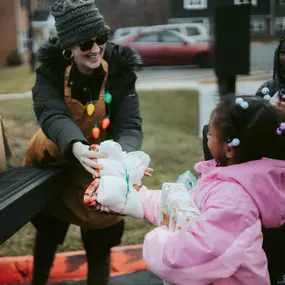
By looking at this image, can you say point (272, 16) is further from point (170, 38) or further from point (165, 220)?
point (165, 220)

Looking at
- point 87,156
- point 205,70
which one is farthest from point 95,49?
point 205,70

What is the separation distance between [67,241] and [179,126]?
243 cm

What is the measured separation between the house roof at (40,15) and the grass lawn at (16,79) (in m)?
0.35

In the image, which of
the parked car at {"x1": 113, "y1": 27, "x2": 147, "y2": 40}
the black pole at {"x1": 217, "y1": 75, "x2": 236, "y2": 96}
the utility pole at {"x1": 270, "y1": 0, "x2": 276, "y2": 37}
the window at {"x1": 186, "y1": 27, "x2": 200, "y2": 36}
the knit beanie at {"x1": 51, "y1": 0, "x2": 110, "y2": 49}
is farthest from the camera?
the window at {"x1": 186, "y1": 27, "x2": 200, "y2": 36}

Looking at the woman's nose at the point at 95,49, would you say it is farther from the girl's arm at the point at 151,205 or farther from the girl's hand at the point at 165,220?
the girl's hand at the point at 165,220

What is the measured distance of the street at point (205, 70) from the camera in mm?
3272

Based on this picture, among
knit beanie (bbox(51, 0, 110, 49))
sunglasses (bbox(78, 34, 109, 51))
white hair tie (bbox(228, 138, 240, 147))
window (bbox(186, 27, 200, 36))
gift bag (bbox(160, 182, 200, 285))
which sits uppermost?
knit beanie (bbox(51, 0, 110, 49))

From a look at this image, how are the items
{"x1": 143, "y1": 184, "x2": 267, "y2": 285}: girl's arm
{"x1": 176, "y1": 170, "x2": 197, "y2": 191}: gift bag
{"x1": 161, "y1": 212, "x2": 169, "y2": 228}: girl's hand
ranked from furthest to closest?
1. {"x1": 176, "y1": 170, "x2": 197, "y2": 191}: gift bag
2. {"x1": 161, "y1": 212, "x2": 169, "y2": 228}: girl's hand
3. {"x1": 143, "y1": 184, "x2": 267, "y2": 285}: girl's arm

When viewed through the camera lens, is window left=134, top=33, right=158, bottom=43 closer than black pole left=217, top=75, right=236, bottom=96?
No

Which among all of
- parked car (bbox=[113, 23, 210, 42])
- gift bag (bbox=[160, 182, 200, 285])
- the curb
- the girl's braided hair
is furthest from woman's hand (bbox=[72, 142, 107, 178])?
parked car (bbox=[113, 23, 210, 42])

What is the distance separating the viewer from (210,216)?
157 cm

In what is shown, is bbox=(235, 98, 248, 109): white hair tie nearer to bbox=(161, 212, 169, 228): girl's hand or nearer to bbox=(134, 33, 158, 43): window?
bbox=(161, 212, 169, 228): girl's hand

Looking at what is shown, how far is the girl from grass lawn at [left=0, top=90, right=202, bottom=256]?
6.40 ft

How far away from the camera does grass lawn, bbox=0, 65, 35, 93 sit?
368cm
